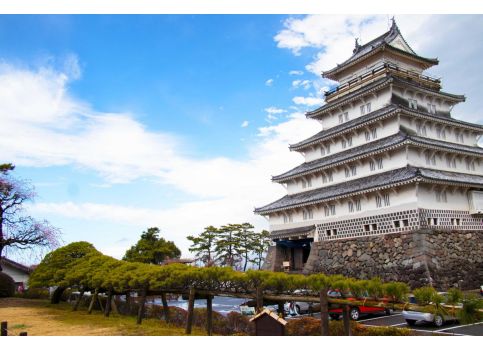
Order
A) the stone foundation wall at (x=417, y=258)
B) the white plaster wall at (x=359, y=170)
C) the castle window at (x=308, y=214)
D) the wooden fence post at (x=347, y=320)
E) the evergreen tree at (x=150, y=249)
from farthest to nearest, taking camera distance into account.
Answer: the evergreen tree at (x=150, y=249) < the castle window at (x=308, y=214) < the white plaster wall at (x=359, y=170) < the stone foundation wall at (x=417, y=258) < the wooden fence post at (x=347, y=320)

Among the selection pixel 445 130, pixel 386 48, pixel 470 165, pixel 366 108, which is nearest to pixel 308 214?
pixel 366 108

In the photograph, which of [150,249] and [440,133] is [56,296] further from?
[440,133]

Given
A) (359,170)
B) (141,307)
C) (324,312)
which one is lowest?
(141,307)

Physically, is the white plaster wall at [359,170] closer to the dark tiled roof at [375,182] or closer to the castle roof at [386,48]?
the dark tiled roof at [375,182]

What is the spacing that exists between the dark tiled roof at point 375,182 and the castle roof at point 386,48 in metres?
11.9

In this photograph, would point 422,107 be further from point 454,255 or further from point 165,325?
point 165,325

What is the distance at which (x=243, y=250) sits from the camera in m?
49.7

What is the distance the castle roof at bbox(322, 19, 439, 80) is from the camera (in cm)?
3391

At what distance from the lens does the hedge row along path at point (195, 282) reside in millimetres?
12273

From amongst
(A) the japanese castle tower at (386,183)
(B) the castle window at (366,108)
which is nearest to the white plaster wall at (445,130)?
(A) the japanese castle tower at (386,183)

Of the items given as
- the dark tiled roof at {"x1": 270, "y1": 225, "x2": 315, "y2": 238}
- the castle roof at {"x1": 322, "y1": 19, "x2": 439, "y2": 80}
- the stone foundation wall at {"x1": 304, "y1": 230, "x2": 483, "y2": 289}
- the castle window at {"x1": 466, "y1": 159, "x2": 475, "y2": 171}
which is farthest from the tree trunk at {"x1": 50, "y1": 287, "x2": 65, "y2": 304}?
the castle window at {"x1": 466, "y1": 159, "x2": 475, "y2": 171}

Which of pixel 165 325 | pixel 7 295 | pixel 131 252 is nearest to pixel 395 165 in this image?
pixel 165 325

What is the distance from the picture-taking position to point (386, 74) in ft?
107

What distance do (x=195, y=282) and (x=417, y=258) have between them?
46.6ft
